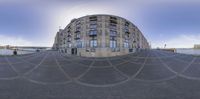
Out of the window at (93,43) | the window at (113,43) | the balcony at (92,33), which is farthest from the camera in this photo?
the window at (113,43)

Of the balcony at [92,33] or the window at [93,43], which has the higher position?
the balcony at [92,33]

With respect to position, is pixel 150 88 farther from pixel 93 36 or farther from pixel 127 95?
pixel 93 36

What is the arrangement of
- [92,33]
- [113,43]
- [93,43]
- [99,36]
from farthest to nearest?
1. [113,43]
2. [92,33]
3. [93,43]
4. [99,36]

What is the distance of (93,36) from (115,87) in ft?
98.5

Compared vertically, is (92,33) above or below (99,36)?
above

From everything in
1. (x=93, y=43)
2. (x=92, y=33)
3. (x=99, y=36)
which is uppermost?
(x=92, y=33)

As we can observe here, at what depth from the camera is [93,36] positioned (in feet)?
117

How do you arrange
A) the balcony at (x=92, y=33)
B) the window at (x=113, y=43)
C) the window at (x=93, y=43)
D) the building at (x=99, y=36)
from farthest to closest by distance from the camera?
the window at (x=113, y=43) < the balcony at (x=92, y=33) < the window at (x=93, y=43) < the building at (x=99, y=36)

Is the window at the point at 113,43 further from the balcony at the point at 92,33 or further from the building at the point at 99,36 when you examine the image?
the balcony at the point at 92,33

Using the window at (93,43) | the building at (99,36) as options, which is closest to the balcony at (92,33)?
the building at (99,36)

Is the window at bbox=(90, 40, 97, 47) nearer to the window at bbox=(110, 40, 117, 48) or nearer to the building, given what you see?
the building

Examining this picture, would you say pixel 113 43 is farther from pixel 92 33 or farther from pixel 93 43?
pixel 92 33

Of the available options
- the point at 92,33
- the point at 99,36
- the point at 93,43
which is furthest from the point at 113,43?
the point at 92,33

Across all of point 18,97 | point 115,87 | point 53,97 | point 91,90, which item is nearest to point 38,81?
point 18,97
